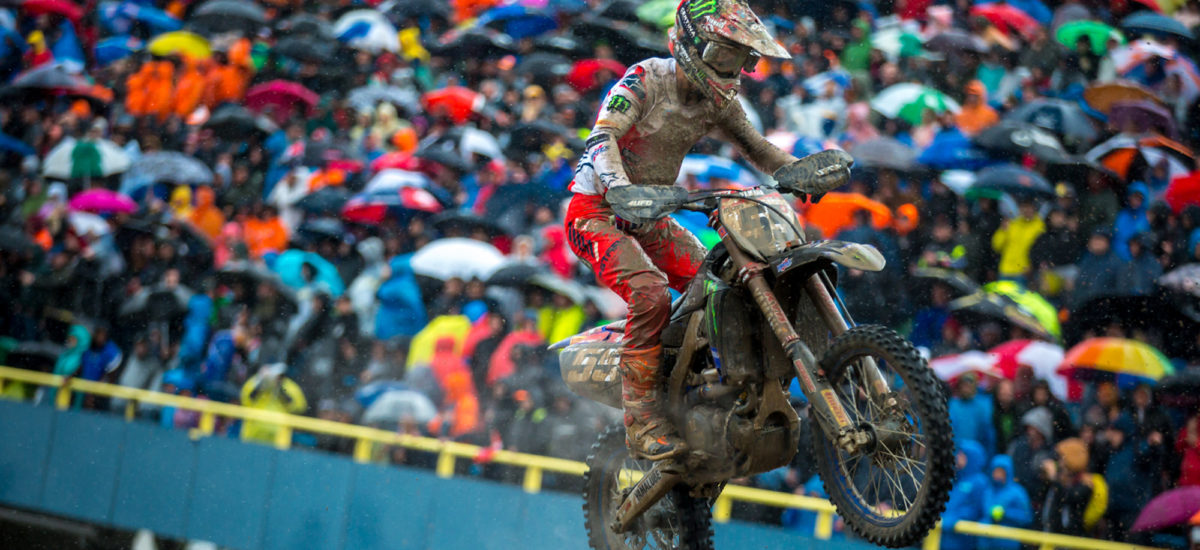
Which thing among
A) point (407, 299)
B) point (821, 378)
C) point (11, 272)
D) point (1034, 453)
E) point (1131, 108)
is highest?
point (821, 378)

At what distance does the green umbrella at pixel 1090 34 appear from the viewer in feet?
36.0

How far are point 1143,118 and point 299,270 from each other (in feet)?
24.1

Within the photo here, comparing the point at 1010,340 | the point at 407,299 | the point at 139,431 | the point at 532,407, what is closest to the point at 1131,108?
the point at 1010,340

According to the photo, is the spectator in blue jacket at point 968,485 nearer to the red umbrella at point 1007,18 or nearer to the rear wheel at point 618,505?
the rear wheel at point 618,505

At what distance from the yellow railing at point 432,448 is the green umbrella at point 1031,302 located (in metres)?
Answer: 1.75

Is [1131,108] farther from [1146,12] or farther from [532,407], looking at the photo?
[532,407]

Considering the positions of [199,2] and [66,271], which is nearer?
[66,271]

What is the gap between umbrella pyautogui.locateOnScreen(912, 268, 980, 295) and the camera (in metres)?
9.12

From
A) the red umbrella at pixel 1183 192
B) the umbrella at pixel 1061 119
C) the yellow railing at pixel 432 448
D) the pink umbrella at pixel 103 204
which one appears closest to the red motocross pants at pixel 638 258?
the yellow railing at pixel 432 448

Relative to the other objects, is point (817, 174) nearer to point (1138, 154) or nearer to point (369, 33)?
point (1138, 154)

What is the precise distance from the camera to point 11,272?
13.3m

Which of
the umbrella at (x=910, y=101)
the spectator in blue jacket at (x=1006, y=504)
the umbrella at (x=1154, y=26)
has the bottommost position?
the spectator in blue jacket at (x=1006, y=504)

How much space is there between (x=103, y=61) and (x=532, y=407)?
9953 millimetres

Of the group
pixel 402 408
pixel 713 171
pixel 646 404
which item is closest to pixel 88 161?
pixel 402 408
